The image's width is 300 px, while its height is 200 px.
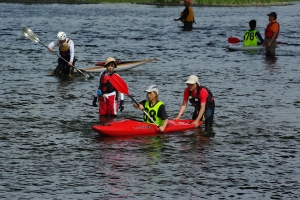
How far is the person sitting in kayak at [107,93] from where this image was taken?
1955cm

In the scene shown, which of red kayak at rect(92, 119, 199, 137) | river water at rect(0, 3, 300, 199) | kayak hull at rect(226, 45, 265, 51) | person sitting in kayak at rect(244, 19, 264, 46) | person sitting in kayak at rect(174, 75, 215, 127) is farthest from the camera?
kayak hull at rect(226, 45, 265, 51)

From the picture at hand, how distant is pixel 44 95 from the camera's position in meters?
25.7

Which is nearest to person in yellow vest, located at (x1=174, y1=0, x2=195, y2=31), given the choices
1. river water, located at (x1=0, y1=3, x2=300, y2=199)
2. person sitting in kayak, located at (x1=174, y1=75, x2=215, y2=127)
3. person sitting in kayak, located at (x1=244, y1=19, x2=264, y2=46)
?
river water, located at (x1=0, y1=3, x2=300, y2=199)

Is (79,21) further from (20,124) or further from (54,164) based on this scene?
(54,164)

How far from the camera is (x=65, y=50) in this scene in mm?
28344

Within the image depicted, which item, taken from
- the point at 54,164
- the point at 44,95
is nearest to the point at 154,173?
the point at 54,164

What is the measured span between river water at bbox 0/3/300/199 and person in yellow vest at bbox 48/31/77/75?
0.52 m

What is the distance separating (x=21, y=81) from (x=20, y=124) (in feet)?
29.7

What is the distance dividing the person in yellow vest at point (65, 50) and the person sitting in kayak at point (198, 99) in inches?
367

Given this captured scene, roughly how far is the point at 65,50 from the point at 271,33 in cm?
1095

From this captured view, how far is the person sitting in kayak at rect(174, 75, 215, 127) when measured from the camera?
61.9 ft

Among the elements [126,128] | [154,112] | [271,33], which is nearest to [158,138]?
[154,112]

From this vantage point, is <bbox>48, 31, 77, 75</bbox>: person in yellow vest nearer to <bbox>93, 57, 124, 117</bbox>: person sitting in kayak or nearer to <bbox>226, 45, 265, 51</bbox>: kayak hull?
<bbox>93, 57, 124, 117</bbox>: person sitting in kayak

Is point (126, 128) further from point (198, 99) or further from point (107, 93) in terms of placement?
point (198, 99)
